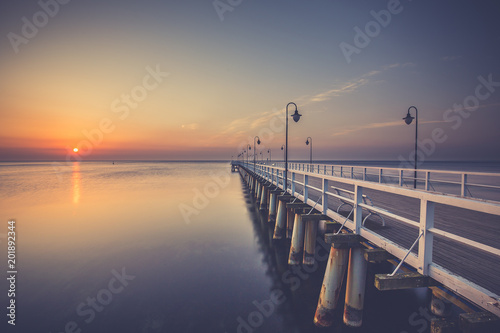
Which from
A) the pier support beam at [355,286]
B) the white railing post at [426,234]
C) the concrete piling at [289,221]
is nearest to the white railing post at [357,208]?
the pier support beam at [355,286]

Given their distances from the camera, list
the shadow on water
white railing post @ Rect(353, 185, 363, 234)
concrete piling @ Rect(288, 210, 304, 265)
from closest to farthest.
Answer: white railing post @ Rect(353, 185, 363, 234) < the shadow on water < concrete piling @ Rect(288, 210, 304, 265)

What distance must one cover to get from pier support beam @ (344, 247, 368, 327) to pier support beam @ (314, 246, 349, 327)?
8.1 inches

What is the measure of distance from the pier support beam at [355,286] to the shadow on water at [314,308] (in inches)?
14.3

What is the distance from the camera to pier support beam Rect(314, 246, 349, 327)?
211 inches

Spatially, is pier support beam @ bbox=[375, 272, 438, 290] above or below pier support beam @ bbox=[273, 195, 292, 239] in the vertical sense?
above

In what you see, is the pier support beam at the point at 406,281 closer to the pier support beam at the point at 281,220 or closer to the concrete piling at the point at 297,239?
the concrete piling at the point at 297,239

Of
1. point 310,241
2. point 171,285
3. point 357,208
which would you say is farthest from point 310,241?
point 171,285

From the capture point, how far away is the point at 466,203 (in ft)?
9.62

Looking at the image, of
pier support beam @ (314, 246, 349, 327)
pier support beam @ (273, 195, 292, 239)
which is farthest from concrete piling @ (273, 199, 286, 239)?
pier support beam @ (314, 246, 349, 327)

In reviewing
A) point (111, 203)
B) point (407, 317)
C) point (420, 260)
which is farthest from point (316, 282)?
point (111, 203)

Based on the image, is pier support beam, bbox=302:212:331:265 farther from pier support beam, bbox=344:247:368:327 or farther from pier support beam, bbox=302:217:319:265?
pier support beam, bbox=344:247:368:327

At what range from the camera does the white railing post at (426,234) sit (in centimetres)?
333

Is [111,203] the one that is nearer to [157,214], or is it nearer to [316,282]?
[157,214]

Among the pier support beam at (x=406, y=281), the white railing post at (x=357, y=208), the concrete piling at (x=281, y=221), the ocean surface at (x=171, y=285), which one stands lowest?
the ocean surface at (x=171, y=285)
